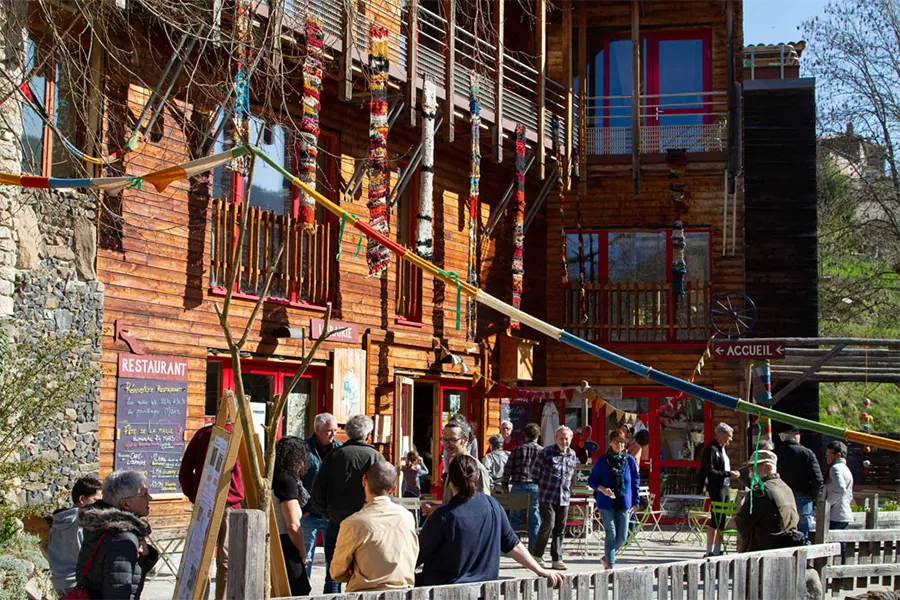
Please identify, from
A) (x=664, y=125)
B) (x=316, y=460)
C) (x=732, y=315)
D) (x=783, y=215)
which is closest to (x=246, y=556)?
(x=316, y=460)

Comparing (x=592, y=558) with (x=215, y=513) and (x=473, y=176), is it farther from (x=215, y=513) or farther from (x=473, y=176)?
(x=215, y=513)

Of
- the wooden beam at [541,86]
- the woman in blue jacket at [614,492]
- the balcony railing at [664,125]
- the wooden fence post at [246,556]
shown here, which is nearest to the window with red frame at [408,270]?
the wooden beam at [541,86]

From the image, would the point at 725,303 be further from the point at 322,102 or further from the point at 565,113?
the point at 322,102

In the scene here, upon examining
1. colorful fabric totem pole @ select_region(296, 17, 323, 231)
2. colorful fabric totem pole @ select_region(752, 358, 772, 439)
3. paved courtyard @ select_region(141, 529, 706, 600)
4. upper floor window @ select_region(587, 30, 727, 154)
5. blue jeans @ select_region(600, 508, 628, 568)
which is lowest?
paved courtyard @ select_region(141, 529, 706, 600)

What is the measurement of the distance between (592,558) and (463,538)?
29.5 feet

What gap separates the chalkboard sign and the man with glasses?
355 cm

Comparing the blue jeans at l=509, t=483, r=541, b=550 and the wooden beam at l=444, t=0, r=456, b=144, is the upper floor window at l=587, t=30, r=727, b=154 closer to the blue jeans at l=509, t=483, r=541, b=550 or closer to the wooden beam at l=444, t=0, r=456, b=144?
the wooden beam at l=444, t=0, r=456, b=144

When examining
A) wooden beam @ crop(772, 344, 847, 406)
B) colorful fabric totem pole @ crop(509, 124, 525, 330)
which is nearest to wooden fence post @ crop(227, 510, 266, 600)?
wooden beam @ crop(772, 344, 847, 406)

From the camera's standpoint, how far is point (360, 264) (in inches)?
688

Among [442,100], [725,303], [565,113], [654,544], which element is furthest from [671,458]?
[442,100]

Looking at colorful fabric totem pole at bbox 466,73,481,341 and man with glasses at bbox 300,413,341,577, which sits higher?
colorful fabric totem pole at bbox 466,73,481,341

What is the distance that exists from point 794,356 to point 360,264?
22.9ft

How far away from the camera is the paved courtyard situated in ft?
37.3

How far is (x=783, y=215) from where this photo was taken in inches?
983
